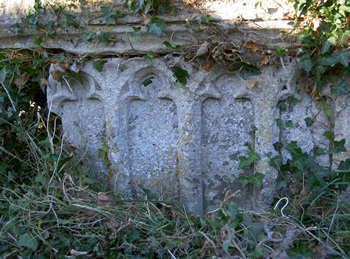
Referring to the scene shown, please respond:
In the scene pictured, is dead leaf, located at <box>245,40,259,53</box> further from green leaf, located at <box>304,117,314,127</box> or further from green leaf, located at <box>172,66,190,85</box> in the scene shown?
green leaf, located at <box>304,117,314,127</box>

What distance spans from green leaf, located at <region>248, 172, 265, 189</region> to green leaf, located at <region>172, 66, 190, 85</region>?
0.84 m

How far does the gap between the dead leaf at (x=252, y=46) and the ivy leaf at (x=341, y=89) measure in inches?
22.9

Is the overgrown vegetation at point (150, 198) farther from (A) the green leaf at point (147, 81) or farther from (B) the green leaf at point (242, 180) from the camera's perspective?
(A) the green leaf at point (147, 81)

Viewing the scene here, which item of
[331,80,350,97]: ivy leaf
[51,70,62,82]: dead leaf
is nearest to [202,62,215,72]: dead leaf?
[331,80,350,97]: ivy leaf

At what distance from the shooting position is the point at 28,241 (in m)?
1.77

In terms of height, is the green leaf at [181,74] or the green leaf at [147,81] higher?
the green leaf at [181,74]

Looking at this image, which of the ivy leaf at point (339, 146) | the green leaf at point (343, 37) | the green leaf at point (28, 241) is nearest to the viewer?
the green leaf at point (28, 241)

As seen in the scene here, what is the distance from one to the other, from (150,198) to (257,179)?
78 centimetres

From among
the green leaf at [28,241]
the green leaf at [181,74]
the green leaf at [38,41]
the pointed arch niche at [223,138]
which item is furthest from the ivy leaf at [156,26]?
the green leaf at [28,241]

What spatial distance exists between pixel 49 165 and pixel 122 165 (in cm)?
54

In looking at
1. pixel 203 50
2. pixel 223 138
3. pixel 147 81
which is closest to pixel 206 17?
pixel 203 50

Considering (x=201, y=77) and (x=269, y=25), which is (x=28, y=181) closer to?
(x=201, y=77)

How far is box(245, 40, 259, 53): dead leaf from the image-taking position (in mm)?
2125

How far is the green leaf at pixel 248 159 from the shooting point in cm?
227
